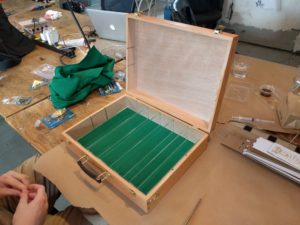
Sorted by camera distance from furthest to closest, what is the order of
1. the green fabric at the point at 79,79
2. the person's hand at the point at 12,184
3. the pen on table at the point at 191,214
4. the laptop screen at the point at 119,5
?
the laptop screen at the point at 119,5 → the green fabric at the point at 79,79 → the person's hand at the point at 12,184 → the pen on table at the point at 191,214

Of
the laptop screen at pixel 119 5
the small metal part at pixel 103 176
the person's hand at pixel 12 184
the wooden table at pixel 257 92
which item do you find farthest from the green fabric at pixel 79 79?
the laptop screen at pixel 119 5

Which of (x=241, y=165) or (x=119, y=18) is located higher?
(x=119, y=18)

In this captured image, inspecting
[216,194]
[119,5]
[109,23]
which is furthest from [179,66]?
[119,5]

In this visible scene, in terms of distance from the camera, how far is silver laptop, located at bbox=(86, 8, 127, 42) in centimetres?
144

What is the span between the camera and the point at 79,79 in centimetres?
106

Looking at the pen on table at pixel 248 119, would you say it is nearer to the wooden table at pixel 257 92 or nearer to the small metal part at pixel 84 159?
the wooden table at pixel 257 92

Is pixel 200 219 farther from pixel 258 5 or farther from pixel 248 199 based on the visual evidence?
pixel 258 5

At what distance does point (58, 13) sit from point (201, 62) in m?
1.94

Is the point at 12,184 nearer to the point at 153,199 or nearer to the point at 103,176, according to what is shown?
the point at 103,176

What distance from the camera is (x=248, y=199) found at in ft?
2.16

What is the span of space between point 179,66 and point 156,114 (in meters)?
0.21

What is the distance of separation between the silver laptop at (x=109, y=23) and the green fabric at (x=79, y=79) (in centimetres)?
39

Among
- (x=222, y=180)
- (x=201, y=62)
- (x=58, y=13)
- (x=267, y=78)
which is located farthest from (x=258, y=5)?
(x=222, y=180)

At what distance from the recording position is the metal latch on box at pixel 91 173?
0.67 metres
